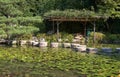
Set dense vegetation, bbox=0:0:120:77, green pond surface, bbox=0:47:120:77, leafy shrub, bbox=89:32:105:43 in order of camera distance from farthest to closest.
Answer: leafy shrub, bbox=89:32:105:43, dense vegetation, bbox=0:0:120:77, green pond surface, bbox=0:47:120:77

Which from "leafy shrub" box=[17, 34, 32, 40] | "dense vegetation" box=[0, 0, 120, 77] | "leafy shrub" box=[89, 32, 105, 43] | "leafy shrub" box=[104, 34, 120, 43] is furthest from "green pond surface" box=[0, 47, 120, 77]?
"leafy shrub" box=[104, 34, 120, 43]

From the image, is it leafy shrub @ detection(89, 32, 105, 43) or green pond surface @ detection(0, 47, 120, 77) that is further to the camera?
leafy shrub @ detection(89, 32, 105, 43)

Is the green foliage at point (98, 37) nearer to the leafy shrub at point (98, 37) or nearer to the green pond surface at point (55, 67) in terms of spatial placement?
the leafy shrub at point (98, 37)

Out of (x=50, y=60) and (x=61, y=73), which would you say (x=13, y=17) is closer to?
(x=50, y=60)

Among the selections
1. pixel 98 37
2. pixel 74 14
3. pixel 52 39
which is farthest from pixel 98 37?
pixel 52 39

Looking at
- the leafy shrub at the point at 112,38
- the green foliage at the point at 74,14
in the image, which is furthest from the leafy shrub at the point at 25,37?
the leafy shrub at the point at 112,38

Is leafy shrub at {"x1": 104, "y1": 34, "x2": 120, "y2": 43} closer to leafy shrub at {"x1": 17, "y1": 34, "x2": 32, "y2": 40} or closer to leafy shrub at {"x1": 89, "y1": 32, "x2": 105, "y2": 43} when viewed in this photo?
leafy shrub at {"x1": 89, "y1": 32, "x2": 105, "y2": 43}

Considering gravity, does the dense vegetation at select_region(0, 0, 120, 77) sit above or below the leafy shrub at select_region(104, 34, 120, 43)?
above

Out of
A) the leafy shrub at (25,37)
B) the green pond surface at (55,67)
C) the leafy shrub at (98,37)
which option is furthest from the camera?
the leafy shrub at (98,37)

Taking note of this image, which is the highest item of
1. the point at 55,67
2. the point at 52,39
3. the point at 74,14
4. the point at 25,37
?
the point at 74,14

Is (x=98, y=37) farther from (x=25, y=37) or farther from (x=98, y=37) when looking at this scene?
(x=25, y=37)

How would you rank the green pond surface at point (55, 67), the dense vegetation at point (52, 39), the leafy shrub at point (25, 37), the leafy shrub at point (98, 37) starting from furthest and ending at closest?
1. the leafy shrub at point (98, 37)
2. the leafy shrub at point (25, 37)
3. the dense vegetation at point (52, 39)
4. the green pond surface at point (55, 67)

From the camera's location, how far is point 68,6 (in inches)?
1468

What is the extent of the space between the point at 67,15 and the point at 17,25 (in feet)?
16.0
